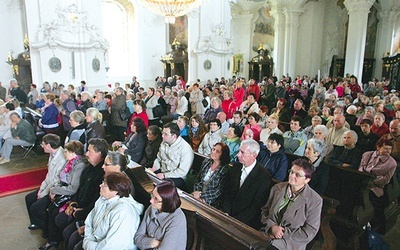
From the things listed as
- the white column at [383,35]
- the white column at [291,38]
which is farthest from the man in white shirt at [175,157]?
the white column at [383,35]

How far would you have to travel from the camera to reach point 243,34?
23.2 m

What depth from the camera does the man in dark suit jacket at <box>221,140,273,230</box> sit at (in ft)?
10.9

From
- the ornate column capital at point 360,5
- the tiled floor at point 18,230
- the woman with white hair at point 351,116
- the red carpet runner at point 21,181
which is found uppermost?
the ornate column capital at point 360,5

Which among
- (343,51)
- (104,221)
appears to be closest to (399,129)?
(104,221)

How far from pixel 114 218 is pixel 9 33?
1459 centimetres

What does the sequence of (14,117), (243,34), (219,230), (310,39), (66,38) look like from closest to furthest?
(219,230) → (14,117) → (66,38) → (310,39) → (243,34)

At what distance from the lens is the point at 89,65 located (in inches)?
519

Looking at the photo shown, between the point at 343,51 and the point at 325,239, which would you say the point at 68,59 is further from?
the point at 343,51

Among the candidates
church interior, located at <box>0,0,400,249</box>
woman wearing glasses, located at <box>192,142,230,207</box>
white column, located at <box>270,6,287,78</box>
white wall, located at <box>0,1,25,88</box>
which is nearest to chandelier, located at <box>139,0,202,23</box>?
church interior, located at <box>0,0,400,249</box>

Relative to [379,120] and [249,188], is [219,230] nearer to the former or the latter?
[249,188]

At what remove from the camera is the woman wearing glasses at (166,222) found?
2550 millimetres

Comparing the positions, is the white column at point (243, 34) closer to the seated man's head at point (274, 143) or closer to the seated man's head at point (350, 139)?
the seated man's head at point (350, 139)

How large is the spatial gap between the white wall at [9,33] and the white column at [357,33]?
50.2 ft

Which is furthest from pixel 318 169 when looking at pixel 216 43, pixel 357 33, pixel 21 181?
pixel 357 33
